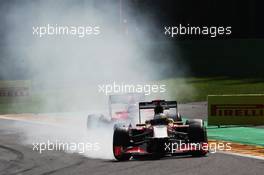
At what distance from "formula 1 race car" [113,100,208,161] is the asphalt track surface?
0.72 feet

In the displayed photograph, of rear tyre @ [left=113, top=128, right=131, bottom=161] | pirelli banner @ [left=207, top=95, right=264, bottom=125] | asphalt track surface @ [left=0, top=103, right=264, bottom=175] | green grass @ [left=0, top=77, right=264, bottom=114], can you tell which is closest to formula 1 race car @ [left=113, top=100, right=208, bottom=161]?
rear tyre @ [left=113, top=128, right=131, bottom=161]

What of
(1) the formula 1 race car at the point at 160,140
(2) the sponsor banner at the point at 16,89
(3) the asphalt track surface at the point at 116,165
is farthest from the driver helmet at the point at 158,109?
(2) the sponsor banner at the point at 16,89

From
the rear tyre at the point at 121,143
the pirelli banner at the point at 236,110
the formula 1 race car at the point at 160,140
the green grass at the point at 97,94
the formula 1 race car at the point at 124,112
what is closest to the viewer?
the formula 1 race car at the point at 160,140

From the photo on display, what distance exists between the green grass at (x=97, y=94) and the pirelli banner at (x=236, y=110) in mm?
10417

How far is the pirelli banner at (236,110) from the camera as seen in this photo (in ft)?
70.9

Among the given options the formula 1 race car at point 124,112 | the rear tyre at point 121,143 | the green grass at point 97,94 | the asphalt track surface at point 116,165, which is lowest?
the asphalt track surface at point 116,165

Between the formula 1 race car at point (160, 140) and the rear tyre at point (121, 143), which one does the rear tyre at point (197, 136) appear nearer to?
the formula 1 race car at point (160, 140)

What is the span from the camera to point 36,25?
4109 cm

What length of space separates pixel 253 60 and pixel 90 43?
933 cm

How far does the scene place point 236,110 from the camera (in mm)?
21922

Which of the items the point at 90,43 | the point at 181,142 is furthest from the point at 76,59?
the point at 181,142

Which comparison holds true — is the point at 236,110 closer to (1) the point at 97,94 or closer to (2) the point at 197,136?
(2) the point at 197,136

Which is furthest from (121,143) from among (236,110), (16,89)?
(16,89)

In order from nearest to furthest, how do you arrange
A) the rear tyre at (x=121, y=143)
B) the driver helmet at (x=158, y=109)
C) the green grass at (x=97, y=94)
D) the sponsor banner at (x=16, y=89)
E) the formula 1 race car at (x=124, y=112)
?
the rear tyre at (x=121, y=143), the driver helmet at (x=158, y=109), the formula 1 race car at (x=124, y=112), the sponsor banner at (x=16, y=89), the green grass at (x=97, y=94)
